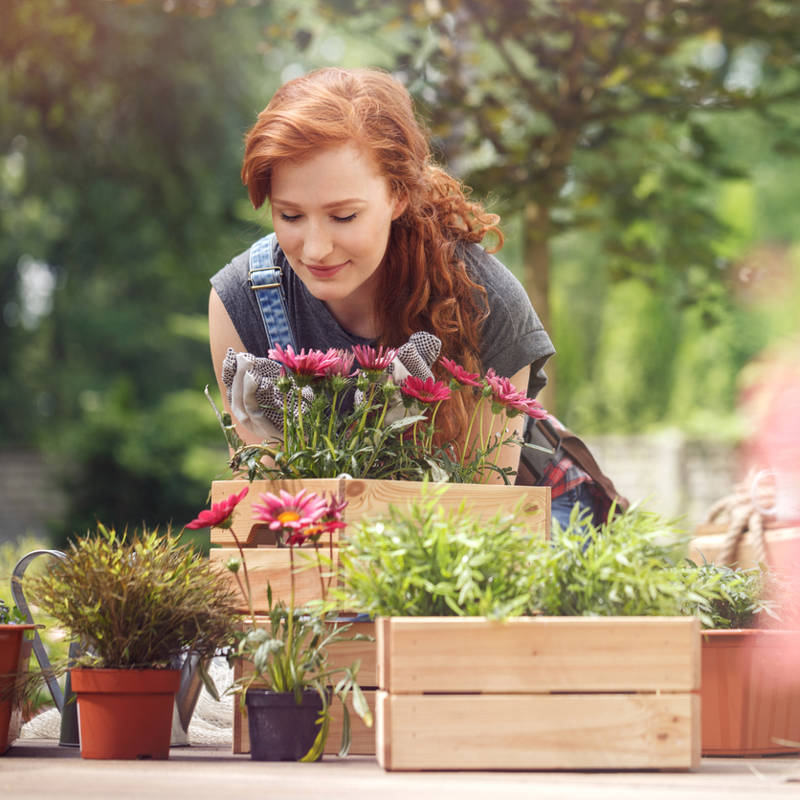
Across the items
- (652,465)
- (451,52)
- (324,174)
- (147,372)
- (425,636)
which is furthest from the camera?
(147,372)

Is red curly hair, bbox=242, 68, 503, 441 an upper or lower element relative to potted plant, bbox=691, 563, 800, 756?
upper

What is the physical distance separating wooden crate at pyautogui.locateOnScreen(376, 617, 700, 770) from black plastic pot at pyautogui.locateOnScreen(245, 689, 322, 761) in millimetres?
192

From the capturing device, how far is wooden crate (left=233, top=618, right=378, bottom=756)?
1.89 metres

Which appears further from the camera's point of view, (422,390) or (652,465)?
(652,465)

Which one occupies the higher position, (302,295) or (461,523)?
(302,295)

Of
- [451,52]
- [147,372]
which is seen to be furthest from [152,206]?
[451,52]

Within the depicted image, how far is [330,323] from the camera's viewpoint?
8.20ft

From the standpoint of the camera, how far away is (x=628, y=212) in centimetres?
577

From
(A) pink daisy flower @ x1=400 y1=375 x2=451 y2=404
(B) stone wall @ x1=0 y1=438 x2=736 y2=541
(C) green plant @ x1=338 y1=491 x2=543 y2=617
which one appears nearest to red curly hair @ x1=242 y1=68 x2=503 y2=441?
(A) pink daisy flower @ x1=400 y1=375 x2=451 y2=404

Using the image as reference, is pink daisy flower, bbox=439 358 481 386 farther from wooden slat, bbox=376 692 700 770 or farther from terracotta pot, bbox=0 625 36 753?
terracotta pot, bbox=0 625 36 753

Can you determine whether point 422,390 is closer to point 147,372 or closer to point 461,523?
point 461,523

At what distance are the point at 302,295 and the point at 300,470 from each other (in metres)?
0.65

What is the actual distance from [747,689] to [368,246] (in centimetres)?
108

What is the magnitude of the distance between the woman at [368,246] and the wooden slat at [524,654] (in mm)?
785
